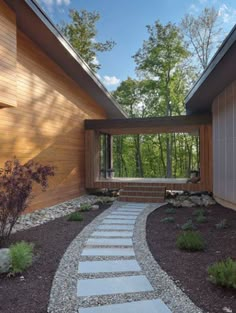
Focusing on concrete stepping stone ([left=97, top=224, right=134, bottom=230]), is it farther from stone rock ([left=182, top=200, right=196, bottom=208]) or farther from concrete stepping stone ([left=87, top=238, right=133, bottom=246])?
stone rock ([left=182, top=200, right=196, bottom=208])

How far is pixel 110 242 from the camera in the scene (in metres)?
4.93

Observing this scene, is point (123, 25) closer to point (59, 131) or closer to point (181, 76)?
point (181, 76)

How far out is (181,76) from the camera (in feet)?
60.3

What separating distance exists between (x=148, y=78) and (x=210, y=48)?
4508 millimetres

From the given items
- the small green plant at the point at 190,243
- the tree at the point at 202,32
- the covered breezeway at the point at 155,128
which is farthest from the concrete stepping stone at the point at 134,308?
the tree at the point at 202,32

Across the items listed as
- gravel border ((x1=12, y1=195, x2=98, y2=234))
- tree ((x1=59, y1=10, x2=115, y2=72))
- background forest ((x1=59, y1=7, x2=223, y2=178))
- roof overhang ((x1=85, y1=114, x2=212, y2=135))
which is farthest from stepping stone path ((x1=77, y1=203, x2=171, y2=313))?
tree ((x1=59, y1=10, x2=115, y2=72))

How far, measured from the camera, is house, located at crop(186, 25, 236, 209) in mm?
6740

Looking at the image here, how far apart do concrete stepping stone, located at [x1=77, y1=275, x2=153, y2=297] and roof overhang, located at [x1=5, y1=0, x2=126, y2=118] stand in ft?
17.9

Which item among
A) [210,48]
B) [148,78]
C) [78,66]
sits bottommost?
[78,66]

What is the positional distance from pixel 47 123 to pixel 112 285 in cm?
588

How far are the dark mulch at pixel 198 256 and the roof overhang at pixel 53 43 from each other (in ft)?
16.2

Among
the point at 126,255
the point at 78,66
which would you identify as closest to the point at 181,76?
the point at 78,66

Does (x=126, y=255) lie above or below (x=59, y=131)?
below

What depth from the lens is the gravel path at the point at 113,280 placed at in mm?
2756
